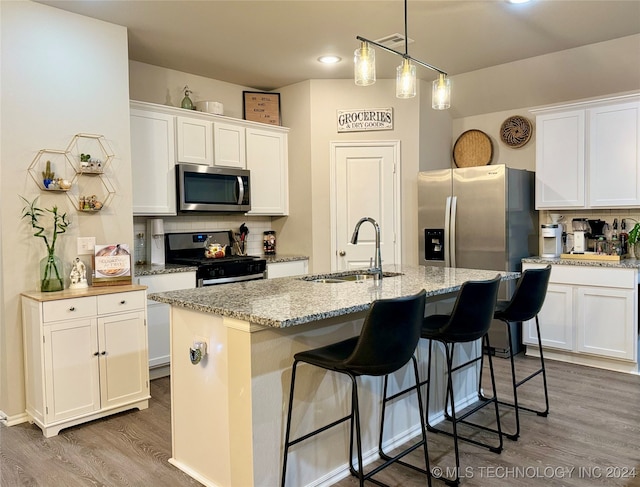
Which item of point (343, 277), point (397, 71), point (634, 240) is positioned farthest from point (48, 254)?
point (634, 240)

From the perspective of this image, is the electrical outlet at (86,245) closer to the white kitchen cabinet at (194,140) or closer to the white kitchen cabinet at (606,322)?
the white kitchen cabinet at (194,140)

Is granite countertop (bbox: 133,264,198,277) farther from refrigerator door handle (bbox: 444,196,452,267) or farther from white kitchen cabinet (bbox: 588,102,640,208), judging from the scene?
white kitchen cabinet (bbox: 588,102,640,208)

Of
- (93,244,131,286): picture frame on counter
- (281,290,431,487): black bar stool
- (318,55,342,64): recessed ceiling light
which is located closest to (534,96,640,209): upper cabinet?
(318,55,342,64): recessed ceiling light

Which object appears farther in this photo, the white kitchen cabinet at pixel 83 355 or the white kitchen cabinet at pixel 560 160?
the white kitchen cabinet at pixel 560 160

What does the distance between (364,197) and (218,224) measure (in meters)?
1.52

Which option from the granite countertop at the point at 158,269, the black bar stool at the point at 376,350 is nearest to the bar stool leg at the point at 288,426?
the black bar stool at the point at 376,350

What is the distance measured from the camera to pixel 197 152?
4.29 m

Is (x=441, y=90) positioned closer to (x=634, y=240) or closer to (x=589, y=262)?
(x=589, y=262)

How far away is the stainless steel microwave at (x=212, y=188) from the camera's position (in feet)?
13.6

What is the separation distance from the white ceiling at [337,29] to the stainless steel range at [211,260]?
5.19 ft

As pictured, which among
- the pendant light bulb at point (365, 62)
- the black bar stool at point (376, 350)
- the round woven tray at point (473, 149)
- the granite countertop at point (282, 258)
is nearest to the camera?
the black bar stool at point (376, 350)

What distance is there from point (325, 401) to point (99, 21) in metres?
3.00

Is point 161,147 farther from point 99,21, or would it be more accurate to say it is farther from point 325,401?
point 325,401

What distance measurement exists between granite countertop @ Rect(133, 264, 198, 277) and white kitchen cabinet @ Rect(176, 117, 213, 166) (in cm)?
94
